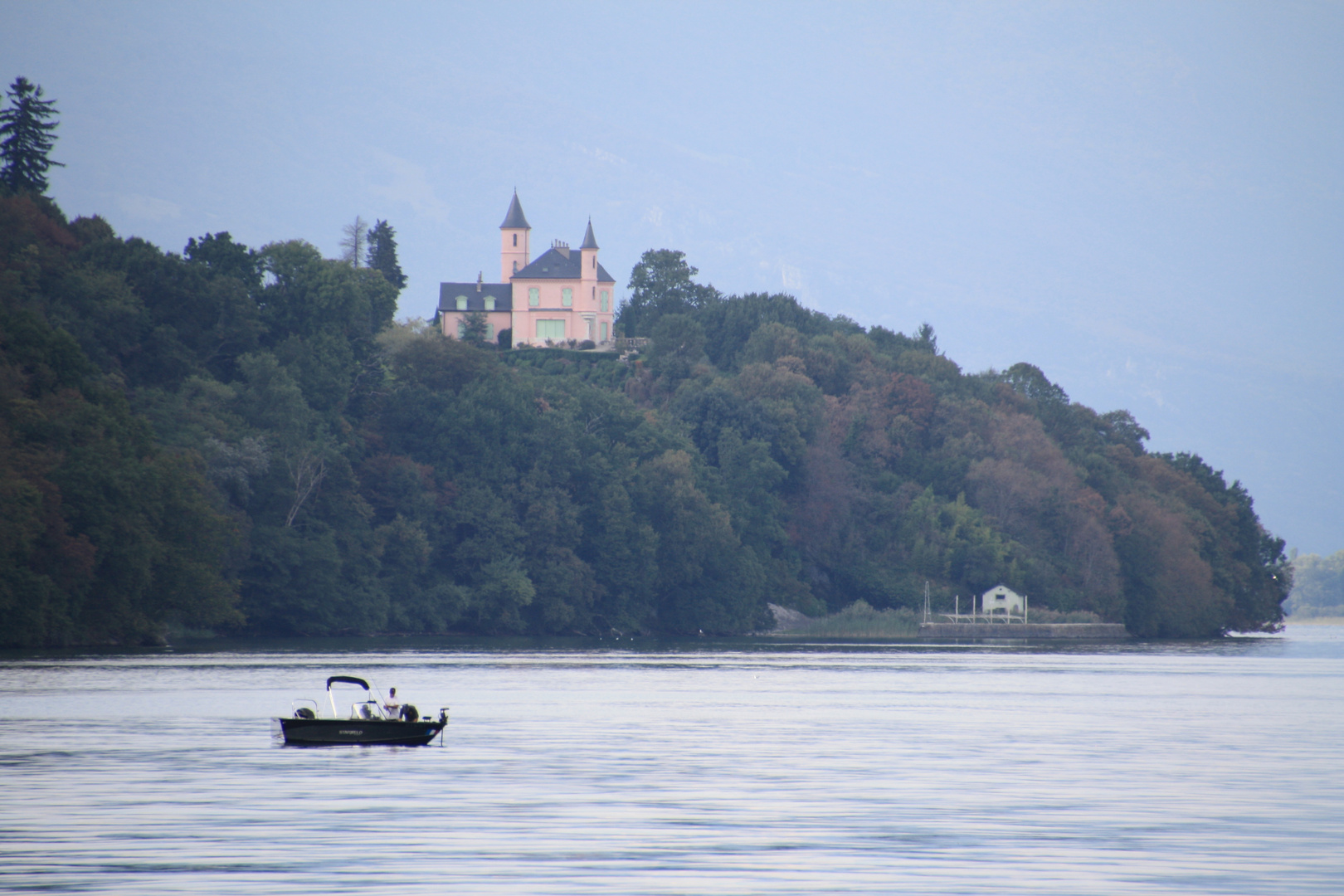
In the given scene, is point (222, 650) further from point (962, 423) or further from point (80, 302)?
point (962, 423)

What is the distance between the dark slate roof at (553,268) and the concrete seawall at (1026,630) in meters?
66.3

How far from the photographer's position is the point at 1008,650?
11738cm

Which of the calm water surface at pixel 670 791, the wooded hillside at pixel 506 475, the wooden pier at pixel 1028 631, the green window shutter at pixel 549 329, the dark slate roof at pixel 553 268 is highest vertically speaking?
the dark slate roof at pixel 553 268

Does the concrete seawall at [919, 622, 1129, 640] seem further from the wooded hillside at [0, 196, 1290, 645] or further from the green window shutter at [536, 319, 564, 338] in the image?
the green window shutter at [536, 319, 564, 338]

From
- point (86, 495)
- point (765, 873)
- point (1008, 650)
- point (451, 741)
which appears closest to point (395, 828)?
point (765, 873)

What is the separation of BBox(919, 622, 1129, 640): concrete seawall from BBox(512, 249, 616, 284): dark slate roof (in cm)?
6632

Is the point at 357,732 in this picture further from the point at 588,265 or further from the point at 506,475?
the point at 588,265

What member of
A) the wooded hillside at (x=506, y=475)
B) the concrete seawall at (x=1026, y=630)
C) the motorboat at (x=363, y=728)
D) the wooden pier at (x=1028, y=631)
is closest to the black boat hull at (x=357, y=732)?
the motorboat at (x=363, y=728)

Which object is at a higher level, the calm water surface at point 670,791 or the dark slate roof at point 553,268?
the dark slate roof at point 553,268

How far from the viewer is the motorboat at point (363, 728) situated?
40.5 m

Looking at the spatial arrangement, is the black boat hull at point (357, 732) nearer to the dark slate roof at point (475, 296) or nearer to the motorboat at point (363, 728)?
the motorboat at point (363, 728)

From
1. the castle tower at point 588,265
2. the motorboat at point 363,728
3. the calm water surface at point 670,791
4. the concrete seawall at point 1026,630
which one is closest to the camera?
the calm water surface at point 670,791

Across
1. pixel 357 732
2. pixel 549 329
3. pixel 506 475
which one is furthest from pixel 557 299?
pixel 357 732

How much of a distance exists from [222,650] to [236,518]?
15049mm
